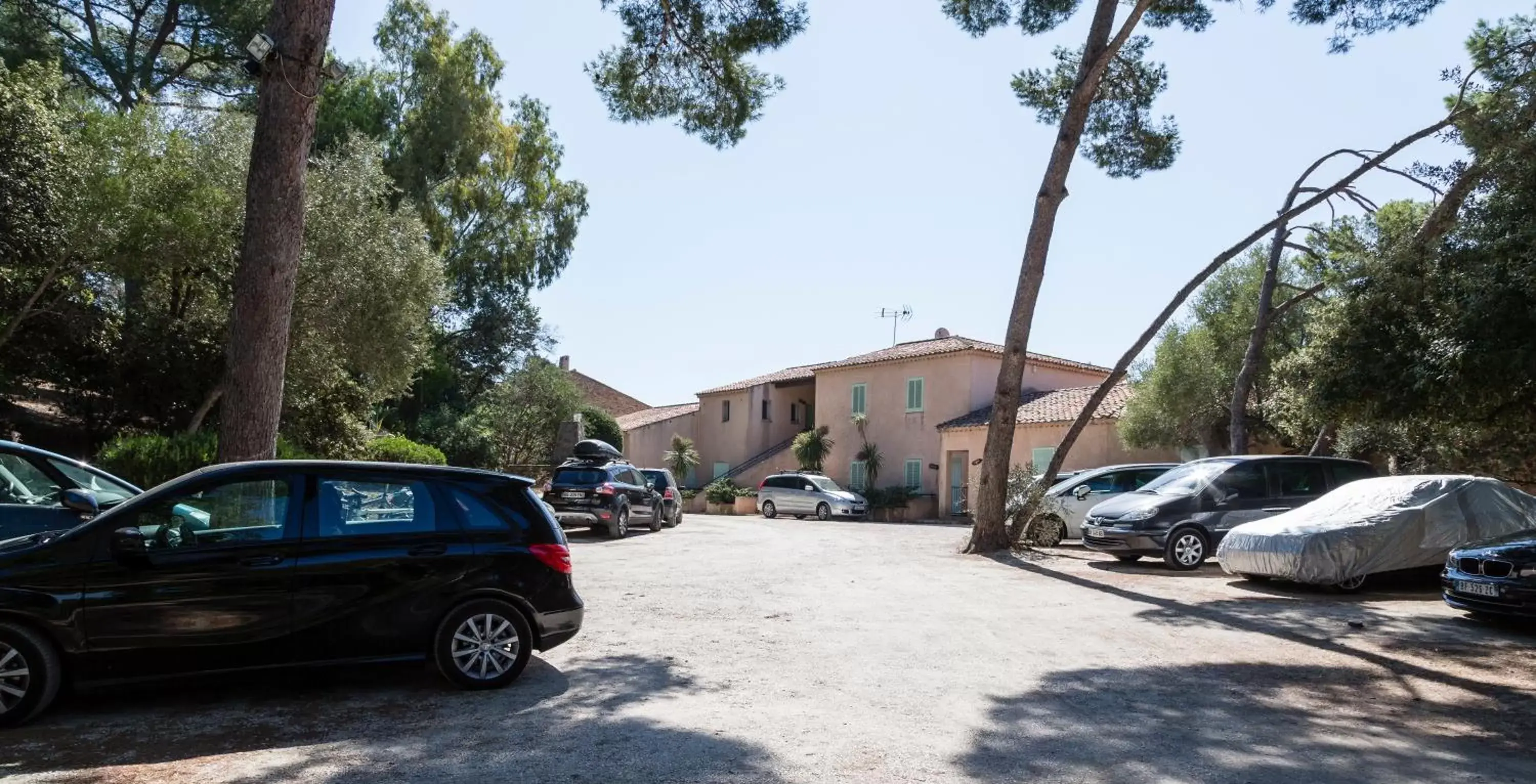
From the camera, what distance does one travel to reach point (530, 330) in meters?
43.2

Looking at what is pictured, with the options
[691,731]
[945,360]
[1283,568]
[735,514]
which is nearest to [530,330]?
[735,514]

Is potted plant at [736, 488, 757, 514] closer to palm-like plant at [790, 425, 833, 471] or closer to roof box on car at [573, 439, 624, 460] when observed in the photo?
palm-like plant at [790, 425, 833, 471]

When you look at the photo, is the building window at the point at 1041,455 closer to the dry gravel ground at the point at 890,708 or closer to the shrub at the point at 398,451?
the shrub at the point at 398,451

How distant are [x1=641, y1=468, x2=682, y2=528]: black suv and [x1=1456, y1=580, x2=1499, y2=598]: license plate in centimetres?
1801

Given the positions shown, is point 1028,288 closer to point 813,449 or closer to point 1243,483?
point 1243,483

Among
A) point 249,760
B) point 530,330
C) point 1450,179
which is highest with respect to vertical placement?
point 530,330

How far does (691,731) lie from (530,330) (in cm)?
3913

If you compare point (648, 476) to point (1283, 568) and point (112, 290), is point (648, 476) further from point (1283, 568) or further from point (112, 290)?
point (1283, 568)

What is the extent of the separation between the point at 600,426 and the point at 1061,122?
97.3ft

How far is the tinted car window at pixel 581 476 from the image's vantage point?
21.5m

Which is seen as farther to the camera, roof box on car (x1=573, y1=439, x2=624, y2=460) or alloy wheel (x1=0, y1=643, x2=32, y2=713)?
roof box on car (x1=573, y1=439, x2=624, y2=460)

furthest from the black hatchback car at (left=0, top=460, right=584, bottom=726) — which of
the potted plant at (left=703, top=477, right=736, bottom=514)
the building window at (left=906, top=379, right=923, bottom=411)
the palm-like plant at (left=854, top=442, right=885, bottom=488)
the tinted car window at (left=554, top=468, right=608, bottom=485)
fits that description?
the potted plant at (left=703, top=477, right=736, bottom=514)

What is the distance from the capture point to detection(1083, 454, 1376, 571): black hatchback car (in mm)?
14727

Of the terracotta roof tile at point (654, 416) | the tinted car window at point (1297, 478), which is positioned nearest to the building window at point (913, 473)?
the terracotta roof tile at point (654, 416)
